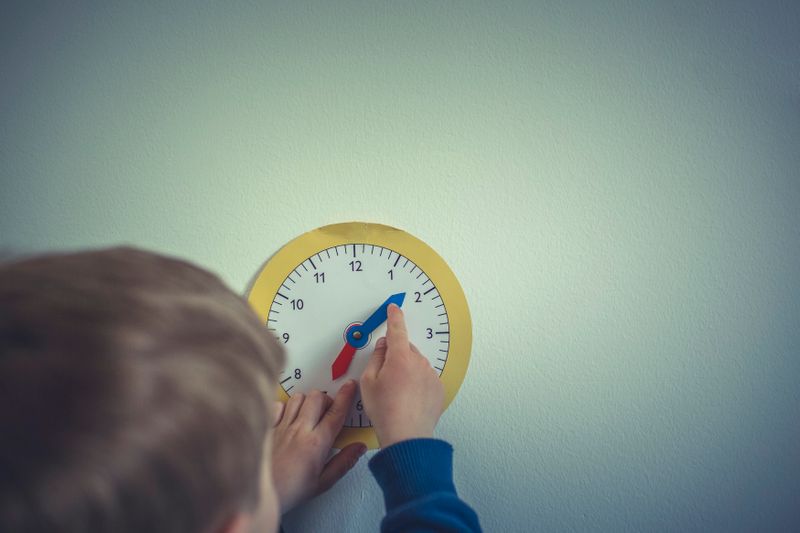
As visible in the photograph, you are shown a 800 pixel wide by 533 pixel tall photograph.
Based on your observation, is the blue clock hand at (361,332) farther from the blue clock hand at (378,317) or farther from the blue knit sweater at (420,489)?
the blue knit sweater at (420,489)

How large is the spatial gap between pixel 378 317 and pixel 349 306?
0.13 feet

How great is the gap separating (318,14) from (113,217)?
0.35 metres

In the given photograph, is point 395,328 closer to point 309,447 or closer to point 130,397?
point 309,447

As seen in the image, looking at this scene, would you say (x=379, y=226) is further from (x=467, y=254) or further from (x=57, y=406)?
(x=57, y=406)

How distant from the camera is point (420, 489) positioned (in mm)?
497

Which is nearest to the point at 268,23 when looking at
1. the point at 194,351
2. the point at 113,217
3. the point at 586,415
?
the point at 113,217

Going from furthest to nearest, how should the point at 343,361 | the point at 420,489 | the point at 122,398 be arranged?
the point at 343,361, the point at 420,489, the point at 122,398

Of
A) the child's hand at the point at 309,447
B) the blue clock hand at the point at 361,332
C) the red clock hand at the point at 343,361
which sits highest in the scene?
the blue clock hand at the point at 361,332

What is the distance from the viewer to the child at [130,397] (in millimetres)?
257

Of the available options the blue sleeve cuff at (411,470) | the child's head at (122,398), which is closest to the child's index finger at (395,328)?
the blue sleeve cuff at (411,470)

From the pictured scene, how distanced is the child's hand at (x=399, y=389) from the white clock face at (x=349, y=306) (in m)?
0.02

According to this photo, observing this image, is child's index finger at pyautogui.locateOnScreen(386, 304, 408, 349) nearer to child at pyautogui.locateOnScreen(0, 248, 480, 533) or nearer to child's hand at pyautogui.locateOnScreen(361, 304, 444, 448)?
child's hand at pyautogui.locateOnScreen(361, 304, 444, 448)

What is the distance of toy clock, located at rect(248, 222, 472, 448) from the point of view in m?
0.60

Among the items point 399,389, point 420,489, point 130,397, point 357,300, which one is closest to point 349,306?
point 357,300
